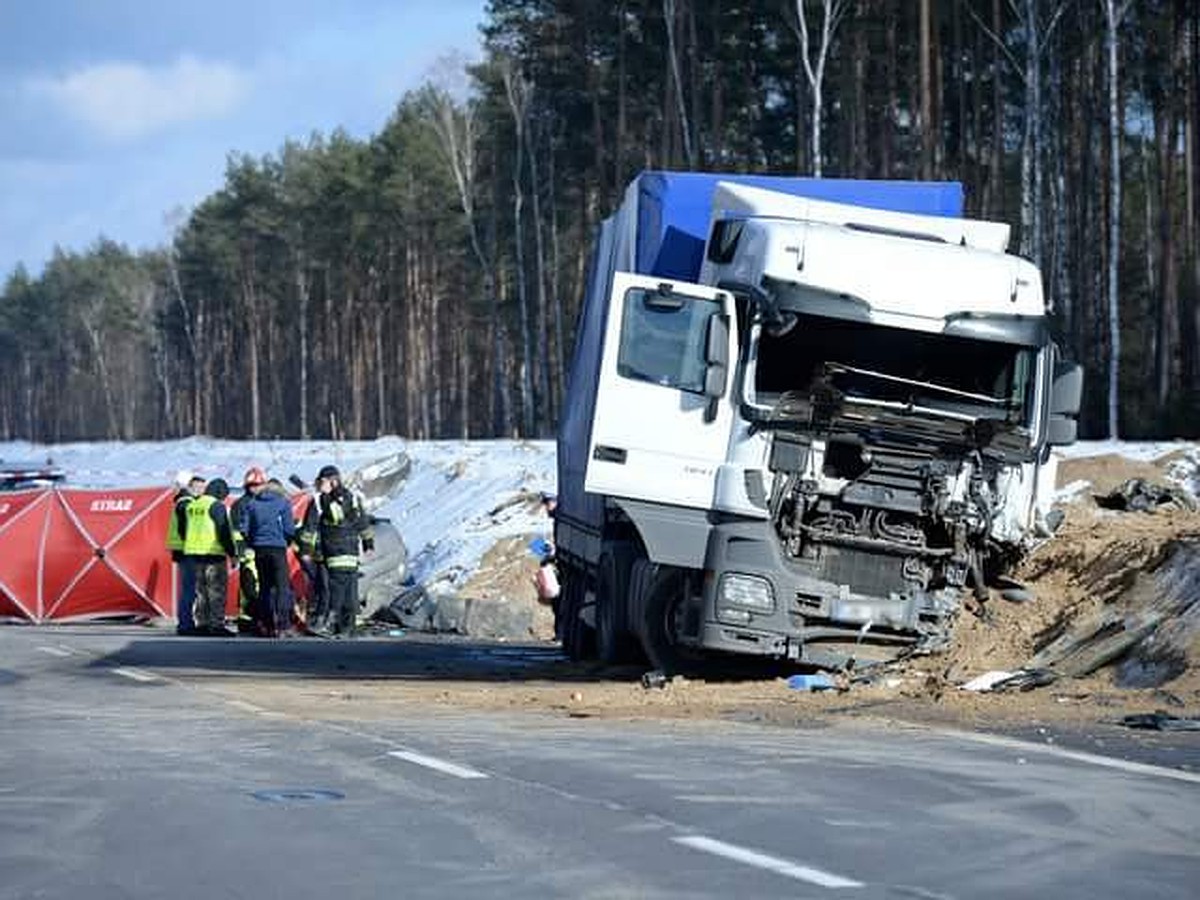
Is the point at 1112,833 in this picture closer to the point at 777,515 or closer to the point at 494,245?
the point at 777,515

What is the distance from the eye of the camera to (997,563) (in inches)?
661

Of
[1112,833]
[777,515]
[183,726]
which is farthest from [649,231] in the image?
[1112,833]

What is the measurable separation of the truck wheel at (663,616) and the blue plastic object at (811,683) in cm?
99

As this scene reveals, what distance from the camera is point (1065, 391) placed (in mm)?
16438

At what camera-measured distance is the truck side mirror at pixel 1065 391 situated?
16406 mm

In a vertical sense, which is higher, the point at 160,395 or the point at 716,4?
the point at 716,4

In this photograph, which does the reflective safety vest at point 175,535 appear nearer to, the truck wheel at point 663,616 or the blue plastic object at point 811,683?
the truck wheel at point 663,616

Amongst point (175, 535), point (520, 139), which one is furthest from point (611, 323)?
point (520, 139)

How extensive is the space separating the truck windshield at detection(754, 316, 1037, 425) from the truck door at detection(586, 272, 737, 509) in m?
0.47

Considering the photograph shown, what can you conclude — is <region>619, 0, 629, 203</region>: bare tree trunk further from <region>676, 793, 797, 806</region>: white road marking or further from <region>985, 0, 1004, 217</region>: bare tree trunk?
<region>676, 793, 797, 806</region>: white road marking

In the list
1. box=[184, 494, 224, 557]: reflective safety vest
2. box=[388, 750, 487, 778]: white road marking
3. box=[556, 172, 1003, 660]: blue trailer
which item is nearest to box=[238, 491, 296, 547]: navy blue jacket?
box=[184, 494, 224, 557]: reflective safety vest

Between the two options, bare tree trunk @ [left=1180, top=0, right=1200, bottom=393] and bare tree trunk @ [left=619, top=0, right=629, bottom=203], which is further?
bare tree trunk @ [left=619, top=0, right=629, bottom=203]

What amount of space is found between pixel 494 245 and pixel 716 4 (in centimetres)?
2369

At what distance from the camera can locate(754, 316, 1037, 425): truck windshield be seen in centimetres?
1611
